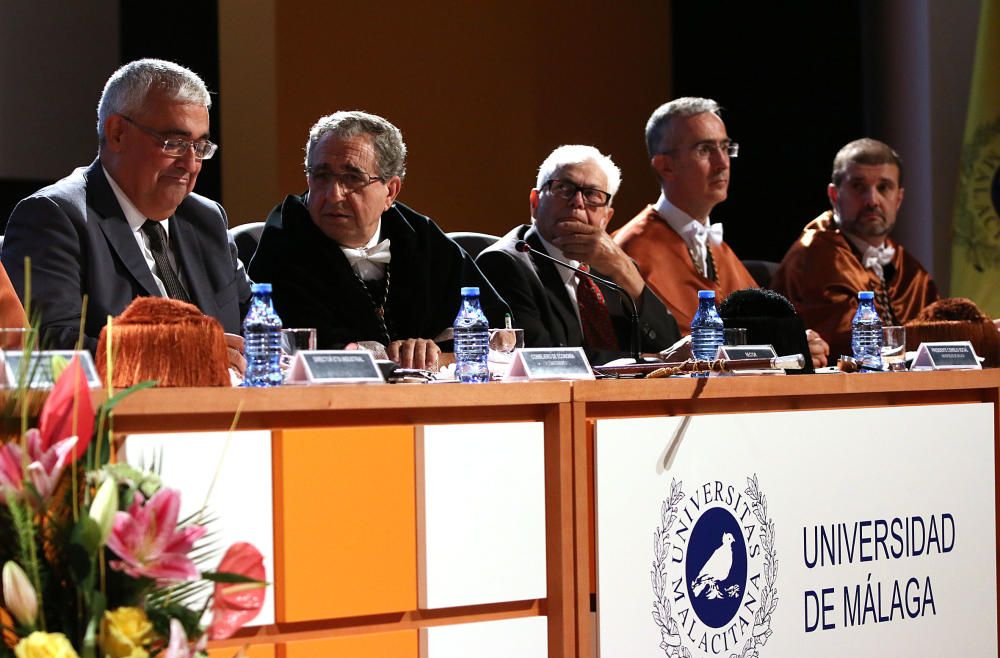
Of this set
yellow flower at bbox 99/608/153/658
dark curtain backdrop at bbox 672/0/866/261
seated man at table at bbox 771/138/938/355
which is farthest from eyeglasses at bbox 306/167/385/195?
dark curtain backdrop at bbox 672/0/866/261

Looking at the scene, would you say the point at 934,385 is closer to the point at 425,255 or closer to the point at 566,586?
the point at 566,586

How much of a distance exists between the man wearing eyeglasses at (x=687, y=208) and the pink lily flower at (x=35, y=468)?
306cm

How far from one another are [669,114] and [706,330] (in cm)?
183

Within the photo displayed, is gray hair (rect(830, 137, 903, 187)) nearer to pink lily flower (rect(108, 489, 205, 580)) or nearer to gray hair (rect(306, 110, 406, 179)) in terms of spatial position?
gray hair (rect(306, 110, 406, 179))

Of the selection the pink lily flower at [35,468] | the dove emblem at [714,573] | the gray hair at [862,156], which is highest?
the gray hair at [862,156]

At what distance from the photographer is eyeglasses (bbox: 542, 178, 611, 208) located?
3625mm

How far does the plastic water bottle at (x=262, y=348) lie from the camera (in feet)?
6.29

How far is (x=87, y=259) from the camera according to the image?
2701 mm

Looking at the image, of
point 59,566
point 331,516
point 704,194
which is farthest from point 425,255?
point 59,566

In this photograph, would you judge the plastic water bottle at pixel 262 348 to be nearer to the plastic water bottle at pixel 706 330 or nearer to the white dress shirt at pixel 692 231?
the plastic water bottle at pixel 706 330

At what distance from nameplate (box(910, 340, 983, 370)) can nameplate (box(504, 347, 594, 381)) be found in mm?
841

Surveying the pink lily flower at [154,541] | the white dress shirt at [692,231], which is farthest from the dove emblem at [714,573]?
the white dress shirt at [692,231]

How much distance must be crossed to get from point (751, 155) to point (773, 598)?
3.44m

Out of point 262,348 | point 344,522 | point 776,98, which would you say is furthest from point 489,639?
point 776,98
